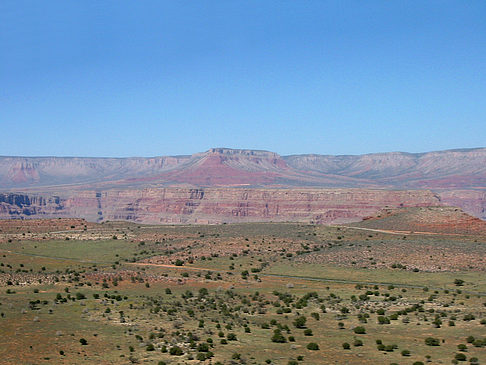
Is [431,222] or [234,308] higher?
[431,222]

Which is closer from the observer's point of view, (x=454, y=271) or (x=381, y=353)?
(x=381, y=353)

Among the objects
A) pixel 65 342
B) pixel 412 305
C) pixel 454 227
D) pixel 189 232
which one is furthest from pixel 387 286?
pixel 189 232

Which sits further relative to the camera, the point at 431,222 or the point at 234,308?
the point at 431,222

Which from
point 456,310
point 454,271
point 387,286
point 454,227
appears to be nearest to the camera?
point 456,310

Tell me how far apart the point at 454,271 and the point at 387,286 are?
12274mm

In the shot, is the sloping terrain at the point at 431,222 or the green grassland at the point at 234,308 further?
the sloping terrain at the point at 431,222

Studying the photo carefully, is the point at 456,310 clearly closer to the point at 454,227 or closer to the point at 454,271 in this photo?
the point at 454,271

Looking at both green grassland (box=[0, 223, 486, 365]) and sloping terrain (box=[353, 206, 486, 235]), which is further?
sloping terrain (box=[353, 206, 486, 235])

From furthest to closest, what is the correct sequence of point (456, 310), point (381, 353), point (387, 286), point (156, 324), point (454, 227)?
point (454, 227) < point (387, 286) < point (456, 310) < point (156, 324) < point (381, 353)

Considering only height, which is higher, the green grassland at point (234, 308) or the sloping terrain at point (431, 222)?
the sloping terrain at point (431, 222)

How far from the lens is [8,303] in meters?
46.3

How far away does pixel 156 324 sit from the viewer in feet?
133

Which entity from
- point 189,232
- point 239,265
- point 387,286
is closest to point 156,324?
point 387,286

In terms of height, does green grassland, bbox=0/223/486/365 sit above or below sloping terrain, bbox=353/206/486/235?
below
